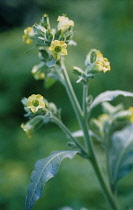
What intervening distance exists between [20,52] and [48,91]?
42 cm

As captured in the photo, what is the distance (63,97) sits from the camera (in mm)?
2477

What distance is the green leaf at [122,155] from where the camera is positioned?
3.63ft

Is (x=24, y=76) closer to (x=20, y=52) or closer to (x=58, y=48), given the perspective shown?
(x=20, y=52)

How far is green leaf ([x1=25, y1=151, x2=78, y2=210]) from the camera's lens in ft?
2.59

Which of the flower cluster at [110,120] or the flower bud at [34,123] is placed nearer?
the flower bud at [34,123]

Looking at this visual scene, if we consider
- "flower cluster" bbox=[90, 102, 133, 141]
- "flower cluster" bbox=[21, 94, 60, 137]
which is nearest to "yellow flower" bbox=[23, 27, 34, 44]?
"flower cluster" bbox=[21, 94, 60, 137]

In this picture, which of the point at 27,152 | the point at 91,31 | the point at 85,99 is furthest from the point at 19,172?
the point at 91,31

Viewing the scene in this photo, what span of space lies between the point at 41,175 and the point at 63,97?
1680 mm

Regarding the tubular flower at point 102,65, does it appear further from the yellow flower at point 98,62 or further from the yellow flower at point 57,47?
the yellow flower at point 57,47

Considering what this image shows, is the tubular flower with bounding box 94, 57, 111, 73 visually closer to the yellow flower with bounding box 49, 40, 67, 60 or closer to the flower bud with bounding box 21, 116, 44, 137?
the yellow flower with bounding box 49, 40, 67, 60

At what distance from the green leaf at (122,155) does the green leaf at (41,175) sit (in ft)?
1.02

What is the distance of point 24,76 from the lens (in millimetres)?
2531

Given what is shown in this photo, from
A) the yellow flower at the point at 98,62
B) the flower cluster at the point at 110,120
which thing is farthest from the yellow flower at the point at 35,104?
the flower cluster at the point at 110,120

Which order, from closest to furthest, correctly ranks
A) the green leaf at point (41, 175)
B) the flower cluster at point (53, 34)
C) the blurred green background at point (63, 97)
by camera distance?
the green leaf at point (41, 175)
the flower cluster at point (53, 34)
the blurred green background at point (63, 97)
